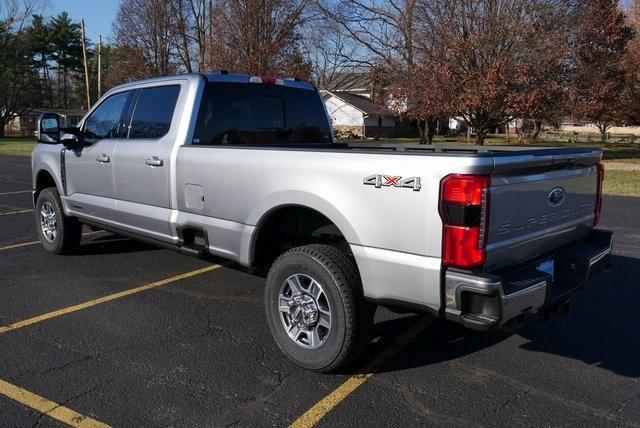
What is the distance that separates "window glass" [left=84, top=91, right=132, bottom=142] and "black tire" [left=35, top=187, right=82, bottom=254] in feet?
3.26

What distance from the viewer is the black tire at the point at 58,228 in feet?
21.2

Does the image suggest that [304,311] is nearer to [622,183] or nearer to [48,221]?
[48,221]

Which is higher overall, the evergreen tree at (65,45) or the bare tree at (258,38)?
the evergreen tree at (65,45)

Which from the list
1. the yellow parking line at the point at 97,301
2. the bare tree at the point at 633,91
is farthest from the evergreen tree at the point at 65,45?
the yellow parking line at the point at 97,301

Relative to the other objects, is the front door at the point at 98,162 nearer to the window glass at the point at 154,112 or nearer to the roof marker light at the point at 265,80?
the window glass at the point at 154,112

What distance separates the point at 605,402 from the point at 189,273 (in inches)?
159

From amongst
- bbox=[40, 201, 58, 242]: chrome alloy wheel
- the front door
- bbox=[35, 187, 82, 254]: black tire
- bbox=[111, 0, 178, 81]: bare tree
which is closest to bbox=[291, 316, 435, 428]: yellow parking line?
the front door

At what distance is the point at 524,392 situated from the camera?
11.7 ft

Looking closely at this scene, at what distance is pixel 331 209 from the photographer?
3.56m

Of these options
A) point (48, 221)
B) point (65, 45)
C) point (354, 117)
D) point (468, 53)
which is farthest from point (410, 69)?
point (65, 45)

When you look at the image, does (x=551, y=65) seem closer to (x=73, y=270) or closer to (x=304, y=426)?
(x=73, y=270)

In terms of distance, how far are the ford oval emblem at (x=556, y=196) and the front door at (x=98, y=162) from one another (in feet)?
12.5

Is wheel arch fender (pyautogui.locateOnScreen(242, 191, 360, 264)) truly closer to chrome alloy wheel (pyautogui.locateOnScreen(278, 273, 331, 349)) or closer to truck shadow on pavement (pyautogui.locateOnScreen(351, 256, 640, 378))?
chrome alloy wheel (pyautogui.locateOnScreen(278, 273, 331, 349))

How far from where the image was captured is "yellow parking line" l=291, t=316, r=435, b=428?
3.23m
